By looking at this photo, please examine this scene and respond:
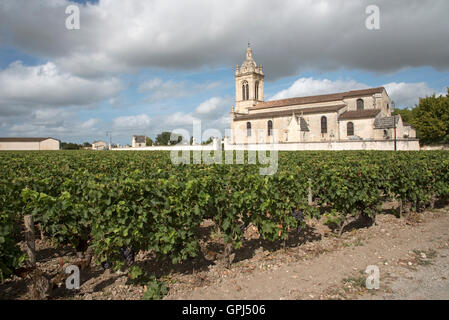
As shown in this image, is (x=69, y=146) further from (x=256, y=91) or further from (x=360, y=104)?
(x=360, y=104)

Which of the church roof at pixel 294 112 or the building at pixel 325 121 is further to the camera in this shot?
the church roof at pixel 294 112

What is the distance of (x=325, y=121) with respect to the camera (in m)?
50.1

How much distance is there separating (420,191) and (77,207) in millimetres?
9270

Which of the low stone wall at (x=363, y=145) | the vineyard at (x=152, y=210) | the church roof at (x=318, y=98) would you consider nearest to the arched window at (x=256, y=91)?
the church roof at (x=318, y=98)

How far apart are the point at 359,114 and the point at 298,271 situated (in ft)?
152

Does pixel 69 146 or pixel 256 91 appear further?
pixel 69 146

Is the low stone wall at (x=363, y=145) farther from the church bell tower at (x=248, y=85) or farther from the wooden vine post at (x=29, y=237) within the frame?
the wooden vine post at (x=29, y=237)

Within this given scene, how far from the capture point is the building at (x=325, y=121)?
43.5 m

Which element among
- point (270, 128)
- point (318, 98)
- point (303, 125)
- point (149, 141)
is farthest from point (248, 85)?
point (149, 141)

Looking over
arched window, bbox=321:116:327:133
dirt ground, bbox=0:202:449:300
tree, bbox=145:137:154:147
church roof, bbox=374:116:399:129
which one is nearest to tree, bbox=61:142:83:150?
tree, bbox=145:137:154:147

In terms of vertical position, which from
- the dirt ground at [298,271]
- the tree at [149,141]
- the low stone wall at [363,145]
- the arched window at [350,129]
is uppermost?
the tree at [149,141]

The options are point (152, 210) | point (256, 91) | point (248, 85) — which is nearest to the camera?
point (152, 210)

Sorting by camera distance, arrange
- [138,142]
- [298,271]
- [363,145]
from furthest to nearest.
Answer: [138,142] → [363,145] → [298,271]
